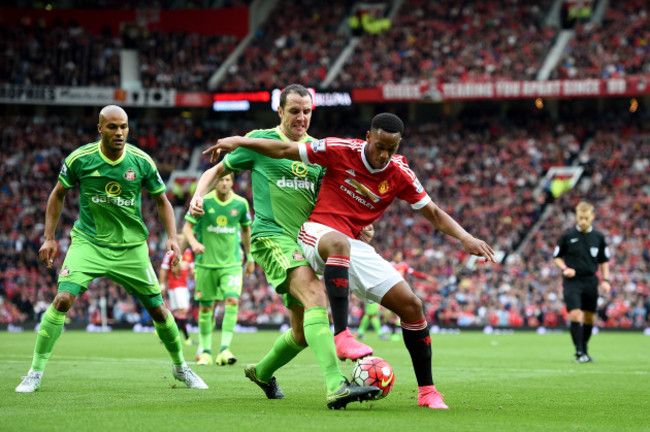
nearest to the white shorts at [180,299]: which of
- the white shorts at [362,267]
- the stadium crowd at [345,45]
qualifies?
the white shorts at [362,267]

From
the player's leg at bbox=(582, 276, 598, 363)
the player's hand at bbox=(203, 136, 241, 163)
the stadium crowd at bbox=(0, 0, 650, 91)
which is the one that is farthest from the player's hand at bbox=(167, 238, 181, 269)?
the stadium crowd at bbox=(0, 0, 650, 91)

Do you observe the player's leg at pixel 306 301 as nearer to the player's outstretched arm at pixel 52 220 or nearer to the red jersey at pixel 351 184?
the red jersey at pixel 351 184

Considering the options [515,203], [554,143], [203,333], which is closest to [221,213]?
[203,333]

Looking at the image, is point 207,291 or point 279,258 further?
point 207,291

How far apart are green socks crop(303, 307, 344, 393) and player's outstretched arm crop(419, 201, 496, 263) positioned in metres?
1.29

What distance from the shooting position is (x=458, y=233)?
768 centimetres

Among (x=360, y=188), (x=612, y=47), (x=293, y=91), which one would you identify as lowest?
(x=360, y=188)

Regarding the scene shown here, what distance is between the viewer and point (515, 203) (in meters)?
37.6

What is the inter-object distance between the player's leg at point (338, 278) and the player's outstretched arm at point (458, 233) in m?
0.91

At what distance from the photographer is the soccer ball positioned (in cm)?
665

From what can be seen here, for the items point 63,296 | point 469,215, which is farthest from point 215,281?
point 469,215

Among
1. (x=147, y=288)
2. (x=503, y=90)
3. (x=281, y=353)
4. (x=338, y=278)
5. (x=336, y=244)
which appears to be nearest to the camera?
(x=338, y=278)

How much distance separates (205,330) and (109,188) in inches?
206

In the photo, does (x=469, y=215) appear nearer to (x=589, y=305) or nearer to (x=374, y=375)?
(x=589, y=305)
